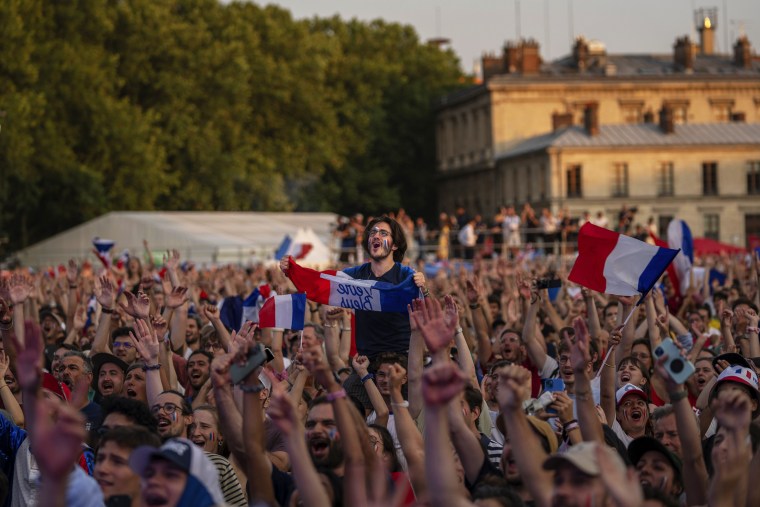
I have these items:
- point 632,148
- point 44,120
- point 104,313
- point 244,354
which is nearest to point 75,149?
point 44,120

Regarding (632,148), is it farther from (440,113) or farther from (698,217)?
(440,113)

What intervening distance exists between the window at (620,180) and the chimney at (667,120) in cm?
262

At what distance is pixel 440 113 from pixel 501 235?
41.2 metres

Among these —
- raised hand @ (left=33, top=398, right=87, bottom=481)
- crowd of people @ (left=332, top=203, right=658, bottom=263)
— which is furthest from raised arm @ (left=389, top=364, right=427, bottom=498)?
crowd of people @ (left=332, top=203, right=658, bottom=263)

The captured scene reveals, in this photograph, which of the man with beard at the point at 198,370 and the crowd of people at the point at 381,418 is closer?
the crowd of people at the point at 381,418

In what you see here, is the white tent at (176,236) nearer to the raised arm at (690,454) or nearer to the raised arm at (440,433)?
the raised arm at (690,454)

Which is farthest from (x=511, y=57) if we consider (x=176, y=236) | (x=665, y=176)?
(x=176, y=236)

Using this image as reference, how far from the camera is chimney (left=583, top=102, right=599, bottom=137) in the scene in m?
67.3

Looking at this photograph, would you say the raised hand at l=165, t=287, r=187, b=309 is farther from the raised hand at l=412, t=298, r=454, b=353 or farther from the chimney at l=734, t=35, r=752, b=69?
the chimney at l=734, t=35, r=752, b=69

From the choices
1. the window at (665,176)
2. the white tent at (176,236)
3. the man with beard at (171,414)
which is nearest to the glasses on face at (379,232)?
the man with beard at (171,414)

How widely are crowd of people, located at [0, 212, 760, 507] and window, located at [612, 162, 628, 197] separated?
5669 centimetres

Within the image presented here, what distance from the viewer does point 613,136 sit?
225 feet

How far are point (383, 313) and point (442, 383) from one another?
4232 millimetres

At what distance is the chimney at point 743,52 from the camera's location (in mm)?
79438
